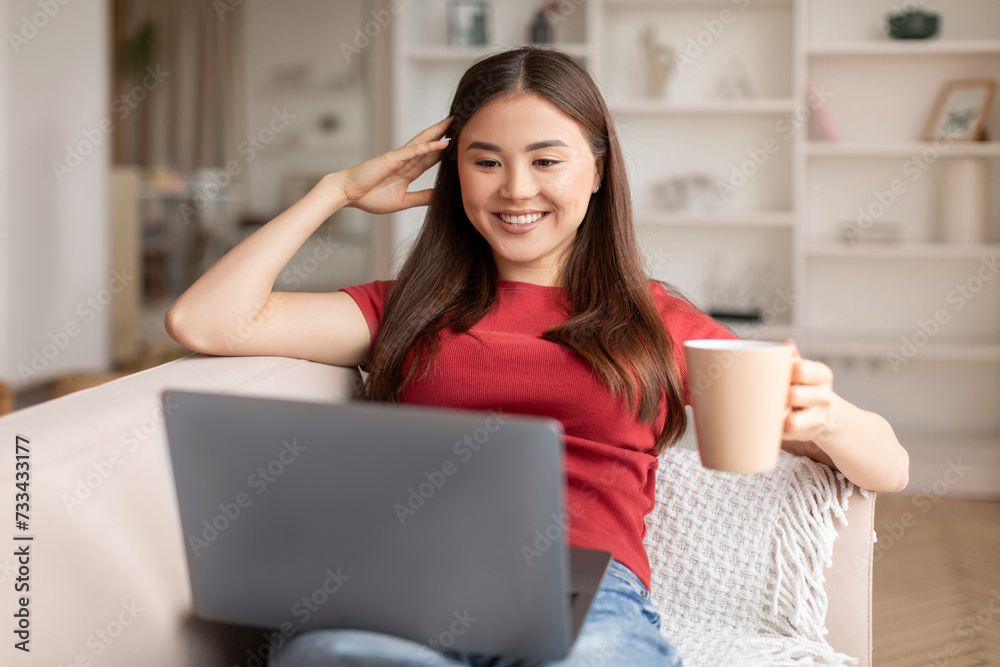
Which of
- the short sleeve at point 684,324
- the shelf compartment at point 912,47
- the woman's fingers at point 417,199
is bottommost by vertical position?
the short sleeve at point 684,324

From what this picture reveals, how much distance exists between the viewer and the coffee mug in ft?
2.39

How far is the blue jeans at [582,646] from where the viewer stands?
29.5 inches

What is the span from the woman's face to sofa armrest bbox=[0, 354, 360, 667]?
23.1 inches

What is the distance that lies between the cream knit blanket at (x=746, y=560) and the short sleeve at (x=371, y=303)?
0.53 metres

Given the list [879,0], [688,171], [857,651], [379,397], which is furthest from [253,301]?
[879,0]

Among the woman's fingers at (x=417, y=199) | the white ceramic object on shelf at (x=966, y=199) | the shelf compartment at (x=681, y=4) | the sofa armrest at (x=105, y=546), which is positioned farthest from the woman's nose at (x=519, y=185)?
the white ceramic object on shelf at (x=966, y=199)

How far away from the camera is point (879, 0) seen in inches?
130

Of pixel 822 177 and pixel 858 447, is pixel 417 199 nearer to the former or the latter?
pixel 858 447

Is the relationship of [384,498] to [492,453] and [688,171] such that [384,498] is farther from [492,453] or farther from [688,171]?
[688,171]

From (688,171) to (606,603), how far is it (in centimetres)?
275

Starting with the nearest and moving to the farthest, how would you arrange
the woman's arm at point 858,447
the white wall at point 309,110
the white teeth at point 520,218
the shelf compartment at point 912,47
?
the woman's arm at point 858,447
the white teeth at point 520,218
the shelf compartment at point 912,47
the white wall at point 309,110

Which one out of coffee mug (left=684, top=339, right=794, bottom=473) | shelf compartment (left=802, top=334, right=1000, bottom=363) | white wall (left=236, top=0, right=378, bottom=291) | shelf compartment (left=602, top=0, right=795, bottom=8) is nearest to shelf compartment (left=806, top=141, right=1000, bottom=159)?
shelf compartment (left=602, top=0, right=795, bottom=8)

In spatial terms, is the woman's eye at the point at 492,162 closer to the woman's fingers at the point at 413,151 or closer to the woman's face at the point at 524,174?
the woman's face at the point at 524,174

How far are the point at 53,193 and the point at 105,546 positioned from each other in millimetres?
4303
